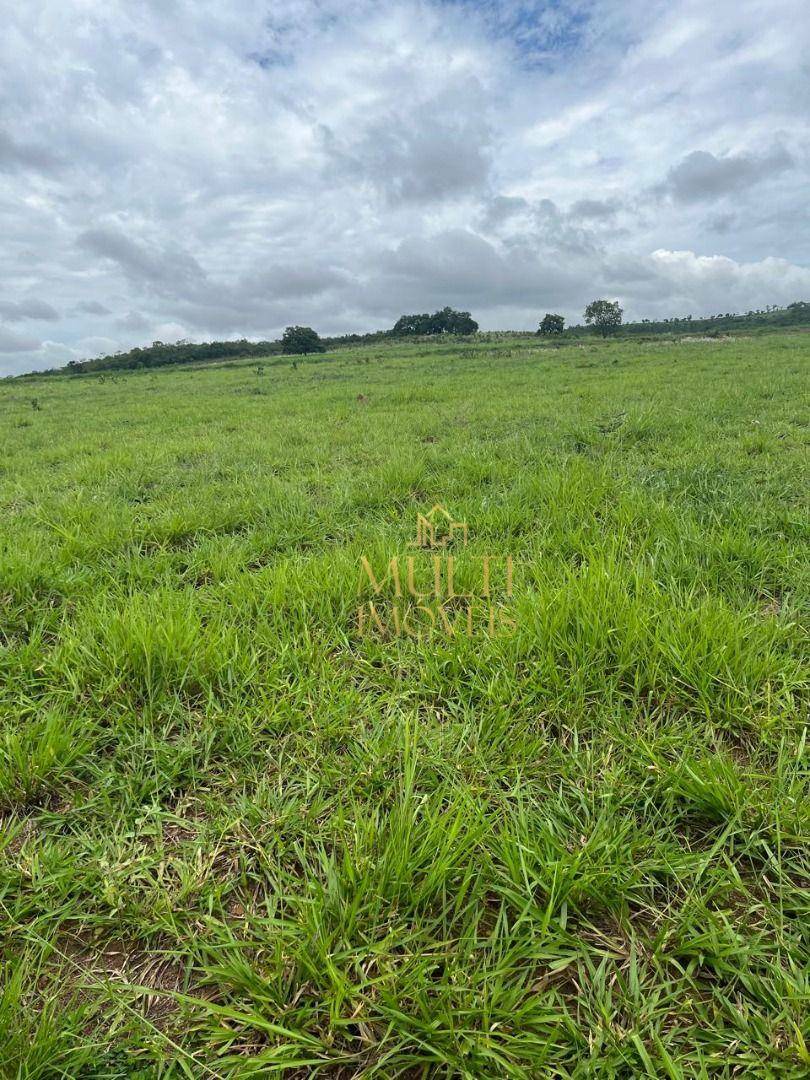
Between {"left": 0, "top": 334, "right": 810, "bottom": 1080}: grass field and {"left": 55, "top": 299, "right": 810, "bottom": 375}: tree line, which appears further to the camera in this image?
{"left": 55, "top": 299, "right": 810, "bottom": 375}: tree line

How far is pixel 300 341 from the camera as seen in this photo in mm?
69000

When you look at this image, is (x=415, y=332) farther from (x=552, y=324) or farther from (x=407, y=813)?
(x=407, y=813)

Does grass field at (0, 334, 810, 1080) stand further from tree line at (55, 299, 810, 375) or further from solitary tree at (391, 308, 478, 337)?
solitary tree at (391, 308, 478, 337)

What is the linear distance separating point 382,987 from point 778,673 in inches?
75.5

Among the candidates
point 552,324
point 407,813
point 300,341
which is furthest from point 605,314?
point 407,813

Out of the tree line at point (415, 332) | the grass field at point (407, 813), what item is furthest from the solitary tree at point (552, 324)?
the grass field at point (407, 813)

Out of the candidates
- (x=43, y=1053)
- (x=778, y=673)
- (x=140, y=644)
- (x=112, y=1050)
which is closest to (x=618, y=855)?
(x=778, y=673)

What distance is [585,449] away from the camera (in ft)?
20.8

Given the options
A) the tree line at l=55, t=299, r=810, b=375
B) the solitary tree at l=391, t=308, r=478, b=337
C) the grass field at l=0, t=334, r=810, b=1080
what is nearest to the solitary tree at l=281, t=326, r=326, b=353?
the tree line at l=55, t=299, r=810, b=375

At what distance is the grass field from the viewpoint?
1.16m

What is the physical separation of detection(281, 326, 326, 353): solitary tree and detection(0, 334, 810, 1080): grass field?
7012 centimetres

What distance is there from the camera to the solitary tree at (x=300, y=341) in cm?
6816

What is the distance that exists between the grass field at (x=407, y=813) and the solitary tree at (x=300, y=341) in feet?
230

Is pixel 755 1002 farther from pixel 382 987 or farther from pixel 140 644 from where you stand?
pixel 140 644
